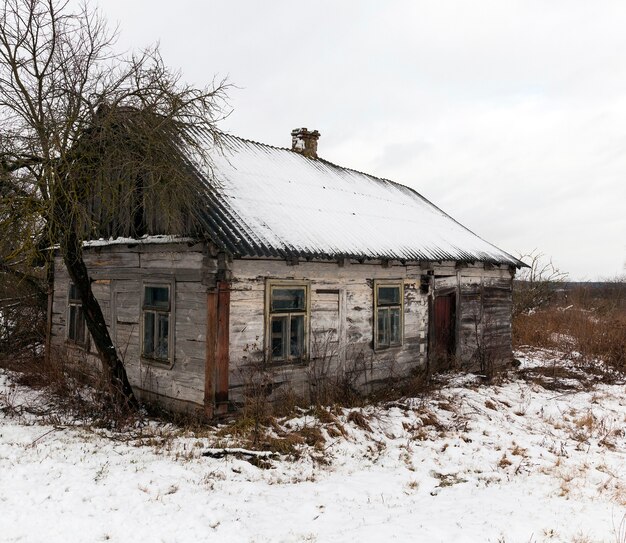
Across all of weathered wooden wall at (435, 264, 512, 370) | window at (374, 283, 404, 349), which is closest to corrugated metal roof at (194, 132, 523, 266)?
weathered wooden wall at (435, 264, 512, 370)

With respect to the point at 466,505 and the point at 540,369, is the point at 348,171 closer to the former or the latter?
the point at 540,369

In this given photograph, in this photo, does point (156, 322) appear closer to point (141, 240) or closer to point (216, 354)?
point (141, 240)

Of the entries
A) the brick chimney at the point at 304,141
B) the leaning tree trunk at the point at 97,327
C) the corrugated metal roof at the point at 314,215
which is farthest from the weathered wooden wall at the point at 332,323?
the brick chimney at the point at 304,141

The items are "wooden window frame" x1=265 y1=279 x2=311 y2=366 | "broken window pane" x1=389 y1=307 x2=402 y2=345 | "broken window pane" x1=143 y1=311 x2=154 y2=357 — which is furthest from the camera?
"broken window pane" x1=389 y1=307 x2=402 y2=345

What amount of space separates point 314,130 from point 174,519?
449 inches

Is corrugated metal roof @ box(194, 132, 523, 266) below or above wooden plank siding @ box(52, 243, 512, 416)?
above

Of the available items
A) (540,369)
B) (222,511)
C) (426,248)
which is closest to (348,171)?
(426,248)

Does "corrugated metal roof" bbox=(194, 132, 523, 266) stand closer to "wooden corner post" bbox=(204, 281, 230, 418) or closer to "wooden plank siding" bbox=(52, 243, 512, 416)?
"wooden plank siding" bbox=(52, 243, 512, 416)

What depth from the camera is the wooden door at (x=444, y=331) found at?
38.6ft

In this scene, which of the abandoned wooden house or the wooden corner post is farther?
the abandoned wooden house

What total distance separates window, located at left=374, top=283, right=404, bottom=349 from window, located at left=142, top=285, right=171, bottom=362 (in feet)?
13.1

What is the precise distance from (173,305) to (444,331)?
264 inches

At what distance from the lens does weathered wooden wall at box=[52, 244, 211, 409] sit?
7.86 meters

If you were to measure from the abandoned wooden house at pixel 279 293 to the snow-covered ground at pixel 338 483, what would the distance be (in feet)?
4.17
